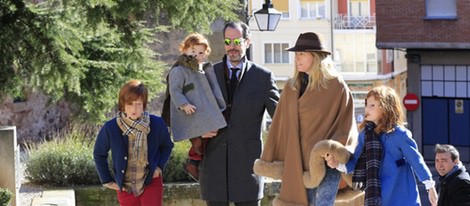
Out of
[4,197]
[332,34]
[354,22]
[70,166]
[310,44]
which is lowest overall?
[70,166]

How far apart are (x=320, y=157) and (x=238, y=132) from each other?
4.16ft

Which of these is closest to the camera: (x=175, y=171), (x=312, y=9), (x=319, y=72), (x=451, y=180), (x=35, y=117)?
(x=319, y=72)

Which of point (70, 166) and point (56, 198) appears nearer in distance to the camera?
point (56, 198)

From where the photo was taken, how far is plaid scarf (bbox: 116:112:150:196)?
776 centimetres

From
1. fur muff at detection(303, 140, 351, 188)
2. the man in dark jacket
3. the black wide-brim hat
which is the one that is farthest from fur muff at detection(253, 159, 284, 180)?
the man in dark jacket

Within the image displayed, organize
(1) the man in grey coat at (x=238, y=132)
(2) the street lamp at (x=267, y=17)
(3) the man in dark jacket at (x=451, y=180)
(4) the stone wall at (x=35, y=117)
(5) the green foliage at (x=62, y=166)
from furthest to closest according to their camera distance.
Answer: (4) the stone wall at (x=35, y=117)
(2) the street lamp at (x=267, y=17)
(5) the green foliage at (x=62, y=166)
(3) the man in dark jacket at (x=451, y=180)
(1) the man in grey coat at (x=238, y=132)

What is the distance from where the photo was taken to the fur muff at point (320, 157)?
272 inches

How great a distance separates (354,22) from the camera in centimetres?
5578

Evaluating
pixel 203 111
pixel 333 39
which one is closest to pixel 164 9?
pixel 203 111

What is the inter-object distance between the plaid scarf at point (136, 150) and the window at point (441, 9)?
2961cm

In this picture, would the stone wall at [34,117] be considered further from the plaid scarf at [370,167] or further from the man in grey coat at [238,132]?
the plaid scarf at [370,167]

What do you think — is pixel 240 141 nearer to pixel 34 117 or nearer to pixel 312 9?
pixel 34 117

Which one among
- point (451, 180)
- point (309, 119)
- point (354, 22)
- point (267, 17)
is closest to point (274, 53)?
point (354, 22)

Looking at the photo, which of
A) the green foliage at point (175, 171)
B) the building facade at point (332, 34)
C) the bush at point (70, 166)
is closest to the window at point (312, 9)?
the building facade at point (332, 34)
